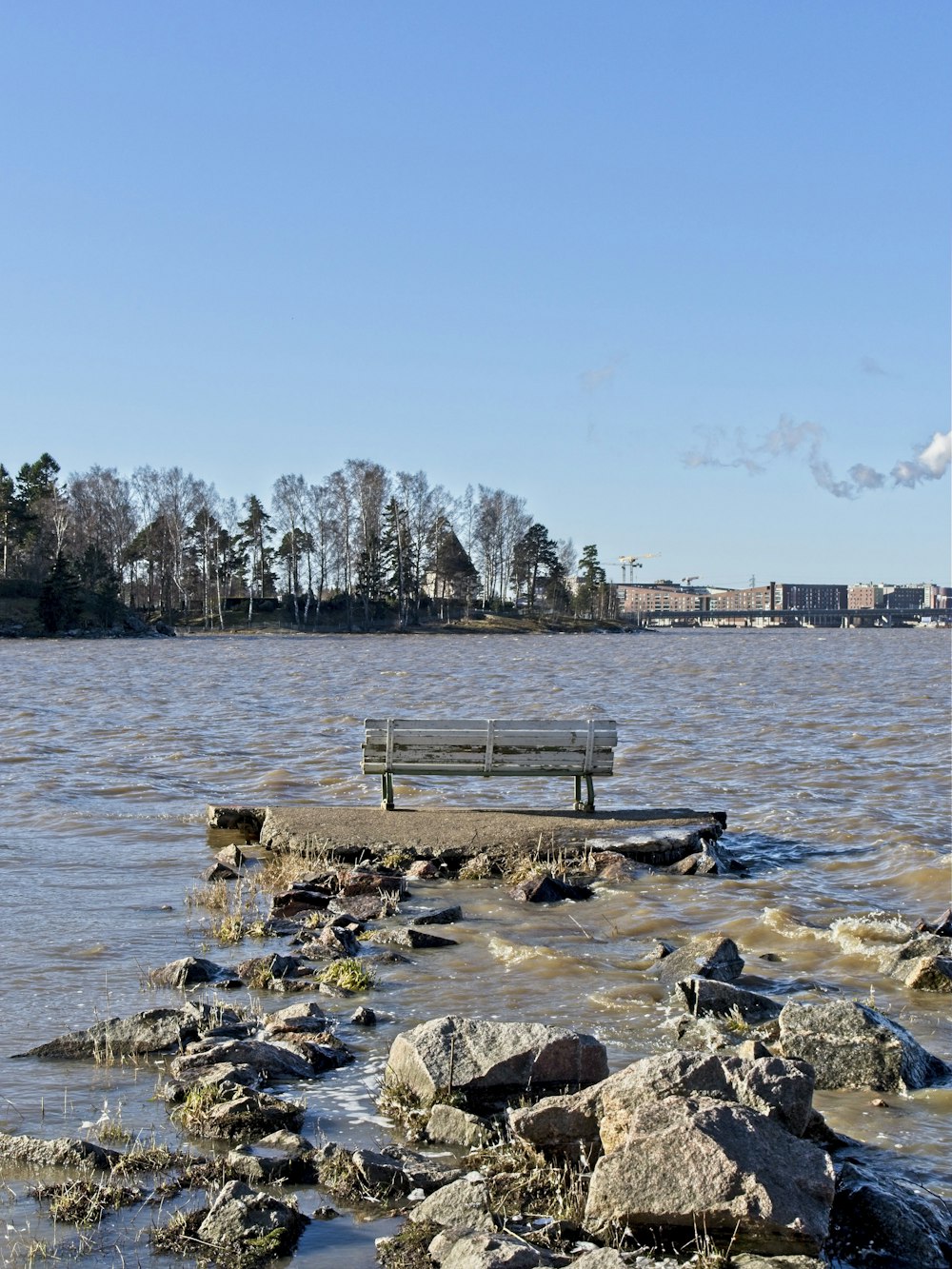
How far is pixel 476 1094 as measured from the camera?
257 inches

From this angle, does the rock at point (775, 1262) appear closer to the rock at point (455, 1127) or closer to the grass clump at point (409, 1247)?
the grass clump at point (409, 1247)

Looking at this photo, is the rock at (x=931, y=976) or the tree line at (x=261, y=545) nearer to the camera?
the rock at (x=931, y=976)

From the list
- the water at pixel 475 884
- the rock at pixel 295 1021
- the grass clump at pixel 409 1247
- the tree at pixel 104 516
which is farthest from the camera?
the tree at pixel 104 516

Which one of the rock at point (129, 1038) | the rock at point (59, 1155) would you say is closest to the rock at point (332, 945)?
the rock at point (129, 1038)

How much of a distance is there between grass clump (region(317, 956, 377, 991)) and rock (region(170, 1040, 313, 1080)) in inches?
67.3

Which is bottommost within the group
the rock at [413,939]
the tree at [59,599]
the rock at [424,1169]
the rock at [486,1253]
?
the rock at [413,939]

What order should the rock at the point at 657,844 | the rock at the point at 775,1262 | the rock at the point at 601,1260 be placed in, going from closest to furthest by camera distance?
the rock at the point at 601,1260
the rock at the point at 775,1262
the rock at the point at 657,844

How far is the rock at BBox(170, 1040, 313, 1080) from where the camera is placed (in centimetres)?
696

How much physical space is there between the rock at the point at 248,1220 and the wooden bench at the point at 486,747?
9.85 meters

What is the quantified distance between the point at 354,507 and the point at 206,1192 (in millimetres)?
125578

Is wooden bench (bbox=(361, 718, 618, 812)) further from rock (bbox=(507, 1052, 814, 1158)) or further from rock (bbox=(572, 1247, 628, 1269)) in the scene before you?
rock (bbox=(572, 1247, 628, 1269))

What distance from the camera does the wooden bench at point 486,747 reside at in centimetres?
1519

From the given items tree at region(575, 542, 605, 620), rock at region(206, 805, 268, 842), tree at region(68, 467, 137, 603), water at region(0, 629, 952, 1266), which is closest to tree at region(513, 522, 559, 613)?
tree at region(575, 542, 605, 620)

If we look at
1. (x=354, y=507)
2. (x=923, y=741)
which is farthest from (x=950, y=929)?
(x=354, y=507)
